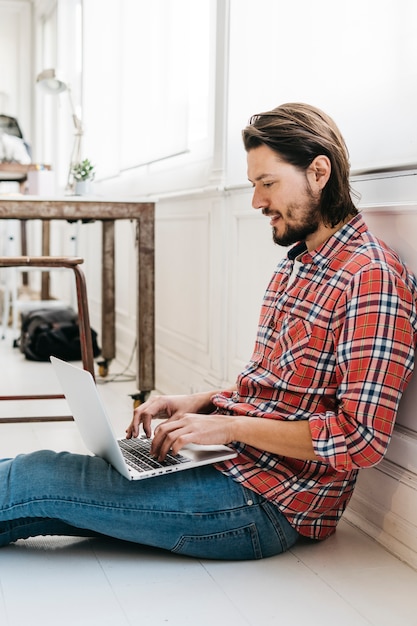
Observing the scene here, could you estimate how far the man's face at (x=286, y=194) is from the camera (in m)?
1.74

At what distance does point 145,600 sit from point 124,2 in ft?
11.8

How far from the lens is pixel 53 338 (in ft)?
14.6

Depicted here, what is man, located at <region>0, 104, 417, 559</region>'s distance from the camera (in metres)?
1.68

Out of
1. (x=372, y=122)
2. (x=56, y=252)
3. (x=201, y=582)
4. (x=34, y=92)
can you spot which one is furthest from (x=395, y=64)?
(x=34, y=92)

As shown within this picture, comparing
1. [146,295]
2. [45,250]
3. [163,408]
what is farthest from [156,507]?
[45,250]

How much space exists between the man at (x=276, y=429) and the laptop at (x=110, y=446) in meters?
0.03

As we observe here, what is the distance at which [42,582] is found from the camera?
1709 millimetres

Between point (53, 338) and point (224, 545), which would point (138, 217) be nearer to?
point (53, 338)

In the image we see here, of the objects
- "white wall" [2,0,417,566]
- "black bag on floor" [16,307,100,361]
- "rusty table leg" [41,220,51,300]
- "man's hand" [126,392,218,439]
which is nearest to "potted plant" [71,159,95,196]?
"white wall" [2,0,417,566]

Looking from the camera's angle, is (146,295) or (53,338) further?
(53,338)

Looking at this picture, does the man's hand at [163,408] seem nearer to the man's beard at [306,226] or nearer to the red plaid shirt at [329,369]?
the red plaid shirt at [329,369]

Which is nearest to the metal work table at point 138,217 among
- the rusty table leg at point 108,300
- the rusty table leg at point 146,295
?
the rusty table leg at point 146,295

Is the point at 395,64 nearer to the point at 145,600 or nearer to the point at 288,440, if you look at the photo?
the point at 288,440

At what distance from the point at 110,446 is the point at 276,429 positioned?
1.07ft
